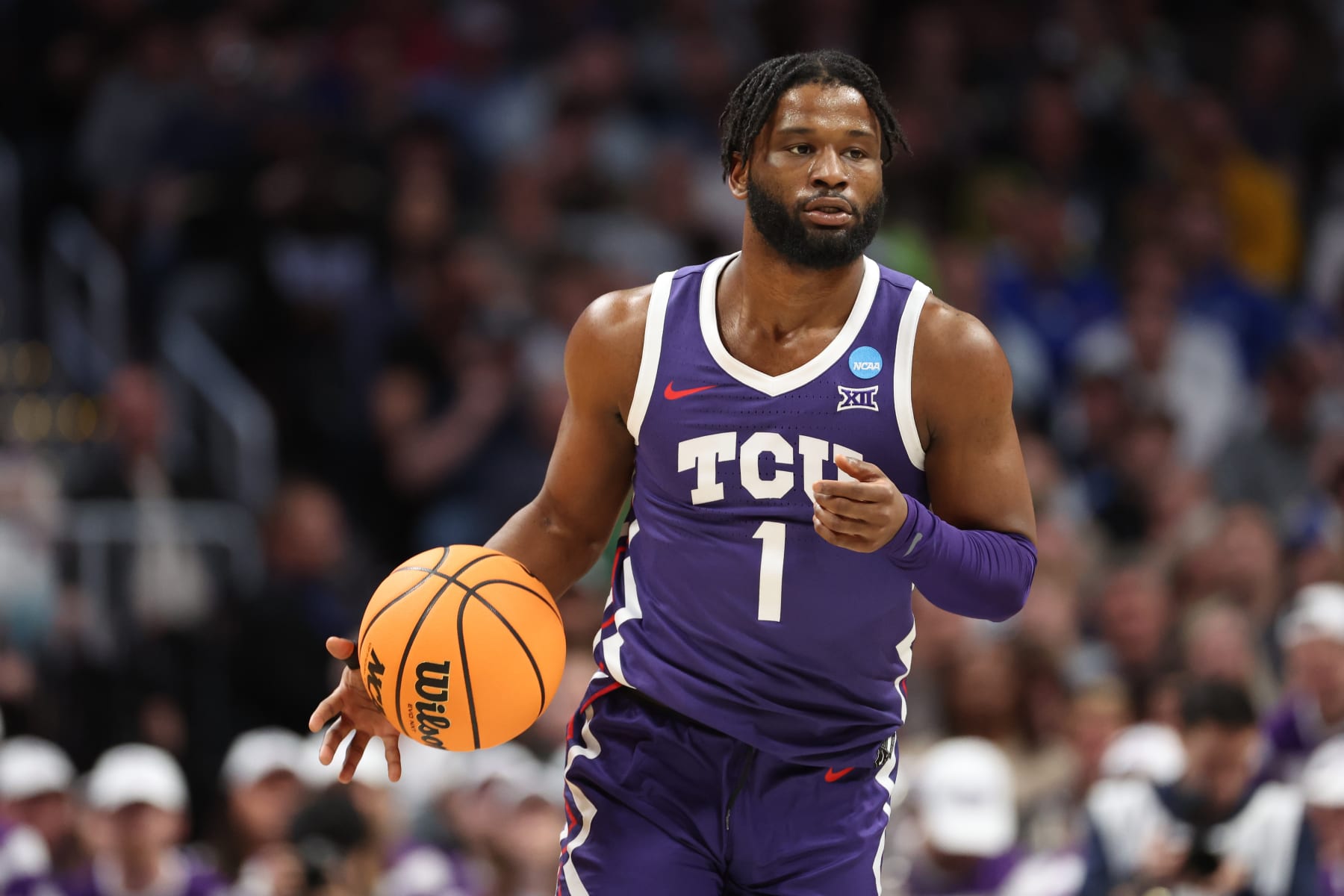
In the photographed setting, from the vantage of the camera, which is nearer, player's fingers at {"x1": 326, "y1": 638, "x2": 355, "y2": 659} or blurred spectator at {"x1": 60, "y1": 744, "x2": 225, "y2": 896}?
player's fingers at {"x1": 326, "y1": 638, "x2": 355, "y2": 659}

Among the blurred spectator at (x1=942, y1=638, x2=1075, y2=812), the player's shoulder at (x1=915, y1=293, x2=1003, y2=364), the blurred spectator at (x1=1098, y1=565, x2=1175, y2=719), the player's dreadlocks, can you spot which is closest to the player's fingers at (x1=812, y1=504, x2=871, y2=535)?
the player's shoulder at (x1=915, y1=293, x2=1003, y2=364)

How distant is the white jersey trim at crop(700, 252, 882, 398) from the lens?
177 inches

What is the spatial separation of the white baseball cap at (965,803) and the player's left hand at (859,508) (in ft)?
14.3

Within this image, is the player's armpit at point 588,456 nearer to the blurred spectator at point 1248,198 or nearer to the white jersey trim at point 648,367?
the white jersey trim at point 648,367

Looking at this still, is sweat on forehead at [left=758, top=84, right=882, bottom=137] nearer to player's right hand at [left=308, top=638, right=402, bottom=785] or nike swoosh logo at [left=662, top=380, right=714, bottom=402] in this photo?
nike swoosh logo at [left=662, top=380, right=714, bottom=402]

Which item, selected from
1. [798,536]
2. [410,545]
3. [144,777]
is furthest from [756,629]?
[410,545]

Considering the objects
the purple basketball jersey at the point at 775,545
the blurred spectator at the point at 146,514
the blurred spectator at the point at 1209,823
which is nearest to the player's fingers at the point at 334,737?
the purple basketball jersey at the point at 775,545

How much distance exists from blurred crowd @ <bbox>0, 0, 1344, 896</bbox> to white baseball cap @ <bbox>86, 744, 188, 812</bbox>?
0.02 meters

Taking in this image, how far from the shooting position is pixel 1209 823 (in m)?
7.18

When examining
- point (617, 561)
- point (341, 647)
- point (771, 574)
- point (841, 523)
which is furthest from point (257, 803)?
point (841, 523)

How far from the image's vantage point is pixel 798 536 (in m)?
4.45

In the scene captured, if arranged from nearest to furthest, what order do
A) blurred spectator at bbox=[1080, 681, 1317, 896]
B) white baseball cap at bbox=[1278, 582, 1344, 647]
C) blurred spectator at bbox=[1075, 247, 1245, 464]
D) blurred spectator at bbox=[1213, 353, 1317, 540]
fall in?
blurred spectator at bbox=[1080, 681, 1317, 896], white baseball cap at bbox=[1278, 582, 1344, 647], blurred spectator at bbox=[1213, 353, 1317, 540], blurred spectator at bbox=[1075, 247, 1245, 464]

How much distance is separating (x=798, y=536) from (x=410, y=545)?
7.23 metres

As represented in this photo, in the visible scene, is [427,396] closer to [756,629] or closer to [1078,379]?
[1078,379]
